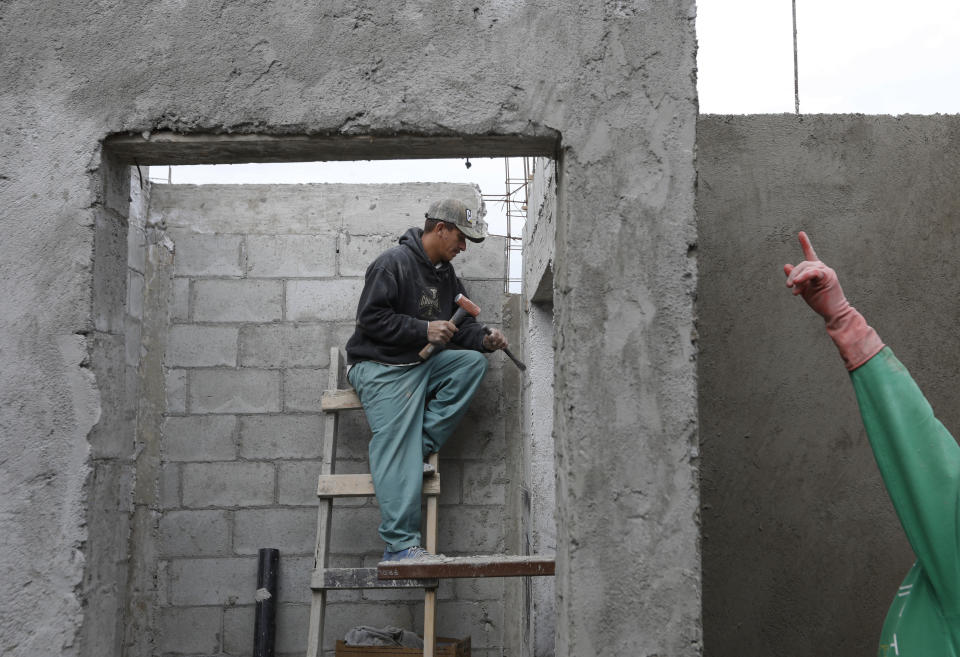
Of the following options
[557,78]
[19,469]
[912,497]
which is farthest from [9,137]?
[912,497]

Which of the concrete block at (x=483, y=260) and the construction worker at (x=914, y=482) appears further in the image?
the concrete block at (x=483, y=260)

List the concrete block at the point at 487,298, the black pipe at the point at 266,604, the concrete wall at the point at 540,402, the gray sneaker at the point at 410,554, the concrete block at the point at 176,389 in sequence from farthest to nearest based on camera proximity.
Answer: the concrete block at the point at 487,298
the concrete block at the point at 176,389
the black pipe at the point at 266,604
the concrete wall at the point at 540,402
the gray sneaker at the point at 410,554

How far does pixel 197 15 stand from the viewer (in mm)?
2303

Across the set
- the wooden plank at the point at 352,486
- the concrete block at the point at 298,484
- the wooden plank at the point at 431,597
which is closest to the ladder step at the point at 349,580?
the wooden plank at the point at 431,597

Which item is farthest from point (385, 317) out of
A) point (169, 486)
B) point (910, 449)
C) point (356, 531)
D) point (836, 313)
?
point (910, 449)

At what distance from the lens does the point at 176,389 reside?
15.4 ft

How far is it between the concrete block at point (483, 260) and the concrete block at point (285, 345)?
2.74ft

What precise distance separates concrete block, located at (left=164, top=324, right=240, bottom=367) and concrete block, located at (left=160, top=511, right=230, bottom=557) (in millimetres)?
820

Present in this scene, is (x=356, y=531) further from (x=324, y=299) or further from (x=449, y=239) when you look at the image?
(x=449, y=239)

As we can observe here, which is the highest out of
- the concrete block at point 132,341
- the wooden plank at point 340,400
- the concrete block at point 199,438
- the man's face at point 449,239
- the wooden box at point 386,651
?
the man's face at point 449,239

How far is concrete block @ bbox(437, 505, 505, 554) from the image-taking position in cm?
464

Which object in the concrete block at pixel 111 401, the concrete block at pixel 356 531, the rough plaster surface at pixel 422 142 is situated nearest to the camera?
the rough plaster surface at pixel 422 142

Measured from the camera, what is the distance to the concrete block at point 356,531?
459 cm

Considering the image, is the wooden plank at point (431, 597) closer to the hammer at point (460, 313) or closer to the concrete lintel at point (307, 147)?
the hammer at point (460, 313)
